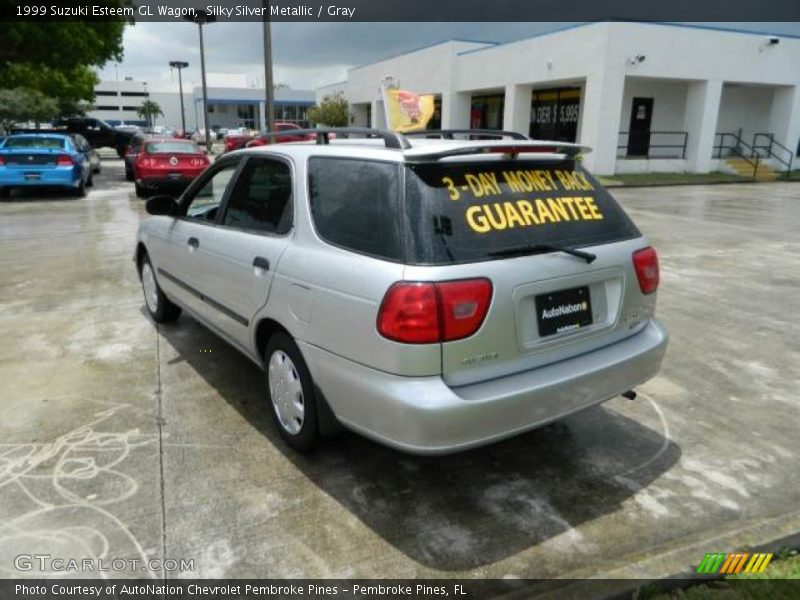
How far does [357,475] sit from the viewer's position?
322 centimetres

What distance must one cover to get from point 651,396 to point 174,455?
3.08m

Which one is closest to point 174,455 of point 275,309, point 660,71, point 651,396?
point 275,309

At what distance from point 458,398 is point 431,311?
38 cm

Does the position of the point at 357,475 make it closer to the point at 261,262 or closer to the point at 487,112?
the point at 261,262

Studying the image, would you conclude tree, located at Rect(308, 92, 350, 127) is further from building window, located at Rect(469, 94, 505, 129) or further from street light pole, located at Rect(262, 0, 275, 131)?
street light pole, located at Rect(262, 0, 275, 131)

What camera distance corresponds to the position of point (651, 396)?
421cm

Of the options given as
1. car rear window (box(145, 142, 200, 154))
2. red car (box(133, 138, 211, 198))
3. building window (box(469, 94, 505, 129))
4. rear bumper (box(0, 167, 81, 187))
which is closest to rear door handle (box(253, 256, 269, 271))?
red car (box(133, 138, 211, 198))

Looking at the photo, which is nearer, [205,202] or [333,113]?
[205,202]

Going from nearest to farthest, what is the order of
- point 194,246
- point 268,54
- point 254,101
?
1. point 194,246
2. point 268,54
3. point 254,101

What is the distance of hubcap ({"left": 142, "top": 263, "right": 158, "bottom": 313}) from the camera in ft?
18.1

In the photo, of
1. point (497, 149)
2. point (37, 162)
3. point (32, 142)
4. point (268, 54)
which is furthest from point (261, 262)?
point (32, 142)

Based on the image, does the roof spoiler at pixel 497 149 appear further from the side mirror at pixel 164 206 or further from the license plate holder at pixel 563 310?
the side mirror at pixel 164 206

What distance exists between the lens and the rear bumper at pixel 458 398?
255cm

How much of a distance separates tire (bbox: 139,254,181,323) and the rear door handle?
2.19 meters
